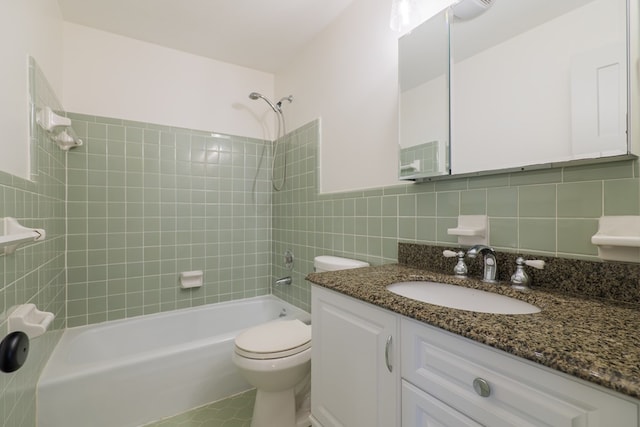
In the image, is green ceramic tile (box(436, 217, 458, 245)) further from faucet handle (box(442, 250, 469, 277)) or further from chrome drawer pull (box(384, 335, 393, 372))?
chrome drawer pull (box(384, 335, 393, 372))

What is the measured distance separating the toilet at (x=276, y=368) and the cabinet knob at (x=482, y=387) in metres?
0.94

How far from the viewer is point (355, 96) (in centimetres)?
174

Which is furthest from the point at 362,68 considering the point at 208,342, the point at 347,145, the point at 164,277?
the point at 164,277

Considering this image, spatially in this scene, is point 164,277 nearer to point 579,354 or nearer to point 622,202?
point 579,354

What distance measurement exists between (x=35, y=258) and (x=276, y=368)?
3.83 feet

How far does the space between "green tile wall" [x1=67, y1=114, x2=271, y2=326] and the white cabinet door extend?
4.91 ft

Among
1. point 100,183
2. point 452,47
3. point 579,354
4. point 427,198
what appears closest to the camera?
point 579,354

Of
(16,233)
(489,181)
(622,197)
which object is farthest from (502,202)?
(16,233)

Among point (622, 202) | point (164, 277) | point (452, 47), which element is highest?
point (452, 47)

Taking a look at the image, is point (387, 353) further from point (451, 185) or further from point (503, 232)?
point (451, 185)

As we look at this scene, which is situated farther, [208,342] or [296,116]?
[296,116]

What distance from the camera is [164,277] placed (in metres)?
2.22

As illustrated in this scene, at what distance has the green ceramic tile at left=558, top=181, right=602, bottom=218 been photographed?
86cm

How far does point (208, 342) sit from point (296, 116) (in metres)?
1.77
